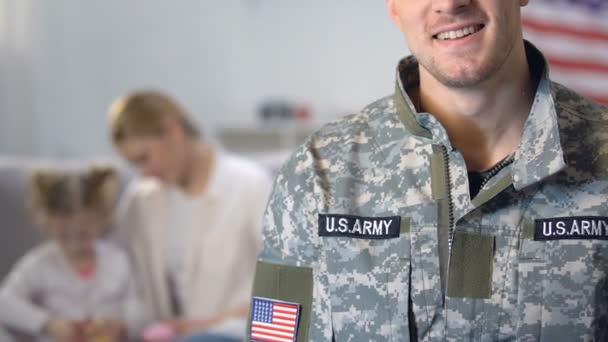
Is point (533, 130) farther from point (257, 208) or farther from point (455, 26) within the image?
point (257, 208)

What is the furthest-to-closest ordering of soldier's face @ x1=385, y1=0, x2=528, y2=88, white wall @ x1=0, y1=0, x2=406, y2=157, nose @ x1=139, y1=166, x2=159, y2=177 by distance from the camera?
white wall @ x1=0, y1=0, x2=406, y2=157 < nose @ x1=139, y1=166, x2=159, y2=177 < soldier's face @ x1=385, y1=0, x2=528, y2=88

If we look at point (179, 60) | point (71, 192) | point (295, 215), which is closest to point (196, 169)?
point (71, 192)

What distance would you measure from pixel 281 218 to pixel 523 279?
31 centimetres

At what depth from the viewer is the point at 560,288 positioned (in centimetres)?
108

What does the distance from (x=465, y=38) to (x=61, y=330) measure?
60.1 inches

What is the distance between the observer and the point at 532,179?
1051 mm

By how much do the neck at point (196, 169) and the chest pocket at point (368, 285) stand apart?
1.28m

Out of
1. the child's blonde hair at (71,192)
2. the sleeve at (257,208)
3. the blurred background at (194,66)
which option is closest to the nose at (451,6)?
the sleeve at (257,208)

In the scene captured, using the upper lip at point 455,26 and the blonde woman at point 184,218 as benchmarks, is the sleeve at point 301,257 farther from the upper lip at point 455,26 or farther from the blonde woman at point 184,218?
the blonde woman at point 184,218

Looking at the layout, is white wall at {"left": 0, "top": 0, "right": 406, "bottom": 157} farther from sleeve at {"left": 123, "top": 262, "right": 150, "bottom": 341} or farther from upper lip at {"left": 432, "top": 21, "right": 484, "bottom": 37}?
upper lip at {"left": 432, "top": 21, "right": 484, "bottom": 37}

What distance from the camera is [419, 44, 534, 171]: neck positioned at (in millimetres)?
1096

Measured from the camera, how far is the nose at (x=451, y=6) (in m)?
1.04

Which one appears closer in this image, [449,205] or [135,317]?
[449,205]

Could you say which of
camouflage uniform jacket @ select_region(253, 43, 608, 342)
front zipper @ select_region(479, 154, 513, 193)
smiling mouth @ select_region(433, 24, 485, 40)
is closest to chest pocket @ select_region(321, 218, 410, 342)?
camouflage uniform jacket @ select_region(253, 43, 608, 342)
